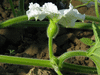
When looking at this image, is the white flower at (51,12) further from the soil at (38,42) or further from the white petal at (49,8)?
the soil at (38,42)

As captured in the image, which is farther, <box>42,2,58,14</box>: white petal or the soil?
the soil

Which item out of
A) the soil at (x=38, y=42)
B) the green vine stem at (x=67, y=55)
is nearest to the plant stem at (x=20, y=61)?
the green vine stem at (x=67, y=55)

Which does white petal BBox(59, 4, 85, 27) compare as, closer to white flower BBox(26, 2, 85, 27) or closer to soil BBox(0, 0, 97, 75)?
white flower BBox(26, 2, 85, 27)

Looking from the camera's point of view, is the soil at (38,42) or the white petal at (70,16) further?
the soil at (38,42)

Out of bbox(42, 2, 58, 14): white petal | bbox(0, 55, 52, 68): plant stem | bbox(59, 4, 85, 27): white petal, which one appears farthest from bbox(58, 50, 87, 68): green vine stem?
bbox(42, 2, 58, 14): white petal

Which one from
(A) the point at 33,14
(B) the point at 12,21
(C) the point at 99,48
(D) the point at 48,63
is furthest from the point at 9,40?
(C) the point at 99,48

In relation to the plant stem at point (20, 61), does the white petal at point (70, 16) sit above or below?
above

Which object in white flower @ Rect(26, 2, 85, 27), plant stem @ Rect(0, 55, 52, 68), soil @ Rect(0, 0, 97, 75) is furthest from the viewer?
soil @ Rect(0, 0, 97, 75)

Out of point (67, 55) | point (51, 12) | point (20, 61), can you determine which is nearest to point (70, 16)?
point (51, 12)

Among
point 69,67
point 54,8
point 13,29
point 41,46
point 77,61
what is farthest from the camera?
point 13,29

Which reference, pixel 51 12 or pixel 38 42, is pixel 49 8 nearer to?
pixel 51 12

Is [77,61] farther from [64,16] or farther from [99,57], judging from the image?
[64,16]
